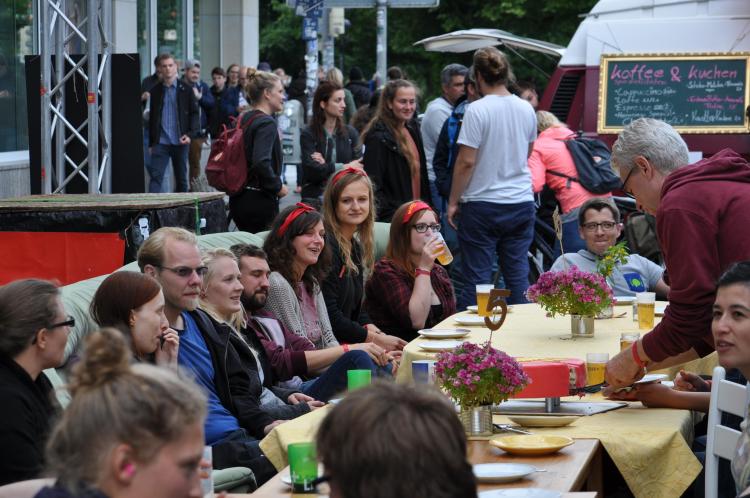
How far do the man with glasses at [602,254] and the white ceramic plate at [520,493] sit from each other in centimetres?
473

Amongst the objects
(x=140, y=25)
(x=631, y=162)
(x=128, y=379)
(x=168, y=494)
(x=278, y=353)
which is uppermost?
(x=140, y=25)

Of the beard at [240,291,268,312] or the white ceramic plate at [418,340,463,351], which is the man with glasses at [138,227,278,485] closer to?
the beard at [240,291,268,312]

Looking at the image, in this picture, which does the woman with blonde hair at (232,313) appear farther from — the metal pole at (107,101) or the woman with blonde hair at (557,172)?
the woman with blonde hair at (557,172)

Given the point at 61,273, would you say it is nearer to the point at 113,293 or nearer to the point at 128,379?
the point at 113,293

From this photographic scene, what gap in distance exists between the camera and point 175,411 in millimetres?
2492

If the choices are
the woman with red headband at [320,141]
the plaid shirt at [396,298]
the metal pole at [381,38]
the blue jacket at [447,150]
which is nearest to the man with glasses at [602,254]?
the plaid shirt at [396,298]

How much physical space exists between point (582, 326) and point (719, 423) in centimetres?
200

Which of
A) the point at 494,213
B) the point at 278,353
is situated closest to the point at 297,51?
the point at 494,213

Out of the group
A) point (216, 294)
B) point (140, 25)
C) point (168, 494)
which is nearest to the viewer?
point (168, 494)

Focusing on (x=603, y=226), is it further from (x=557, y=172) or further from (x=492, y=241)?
(x=557, y=172)

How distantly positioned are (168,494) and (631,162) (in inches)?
118

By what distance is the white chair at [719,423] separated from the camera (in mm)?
4547

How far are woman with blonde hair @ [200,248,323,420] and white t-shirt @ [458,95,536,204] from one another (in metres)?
3.54

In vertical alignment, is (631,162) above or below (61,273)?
above
